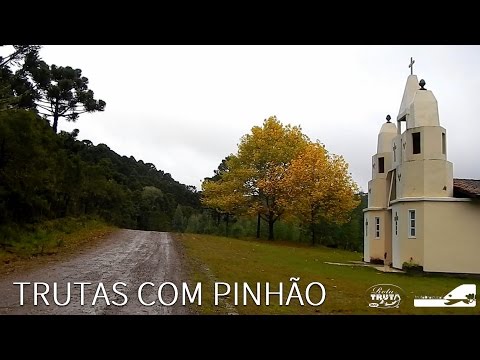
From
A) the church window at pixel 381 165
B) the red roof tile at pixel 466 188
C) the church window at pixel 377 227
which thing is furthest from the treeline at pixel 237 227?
the church window at pixel 377 227

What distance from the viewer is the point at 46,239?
7.04 m

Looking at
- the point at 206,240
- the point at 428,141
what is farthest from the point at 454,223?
the point at 206,240

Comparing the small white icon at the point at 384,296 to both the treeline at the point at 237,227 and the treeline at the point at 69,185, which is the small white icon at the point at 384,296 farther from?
the treeline at the point at 69,185

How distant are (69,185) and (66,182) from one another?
6 centimetres

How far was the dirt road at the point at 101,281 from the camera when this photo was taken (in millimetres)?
4160

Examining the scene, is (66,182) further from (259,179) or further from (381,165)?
(381,165)

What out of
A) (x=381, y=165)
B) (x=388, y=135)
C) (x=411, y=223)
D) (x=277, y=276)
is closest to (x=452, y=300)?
(x=277, y=276)

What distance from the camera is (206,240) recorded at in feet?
23.3

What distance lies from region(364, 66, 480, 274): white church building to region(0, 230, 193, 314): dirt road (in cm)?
393

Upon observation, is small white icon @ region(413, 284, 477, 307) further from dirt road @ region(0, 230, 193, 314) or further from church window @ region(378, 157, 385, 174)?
church window @ region(378, 157, 385, 174)

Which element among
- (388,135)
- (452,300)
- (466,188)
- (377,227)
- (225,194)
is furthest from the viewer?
(377,227)
